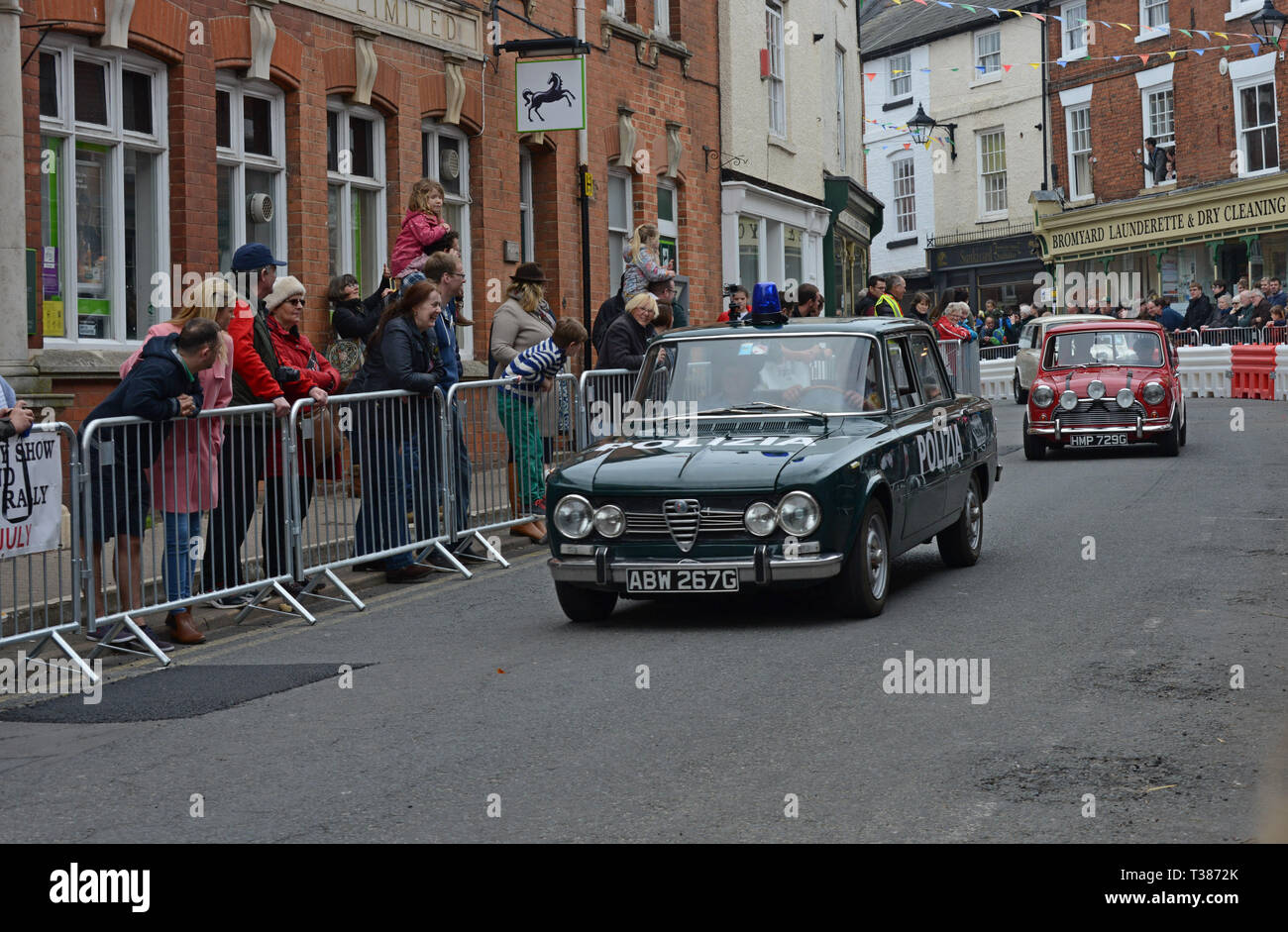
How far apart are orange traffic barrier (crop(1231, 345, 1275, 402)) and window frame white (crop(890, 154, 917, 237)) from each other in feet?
74.3

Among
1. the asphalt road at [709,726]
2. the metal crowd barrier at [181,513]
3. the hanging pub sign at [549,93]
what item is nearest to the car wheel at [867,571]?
the asphalt road at [709,726]

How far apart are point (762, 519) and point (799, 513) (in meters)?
0.19

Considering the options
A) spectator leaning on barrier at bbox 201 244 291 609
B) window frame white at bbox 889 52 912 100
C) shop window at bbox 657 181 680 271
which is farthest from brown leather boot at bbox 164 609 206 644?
window frame white at bbox 889 52 912 100

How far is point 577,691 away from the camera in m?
7.36

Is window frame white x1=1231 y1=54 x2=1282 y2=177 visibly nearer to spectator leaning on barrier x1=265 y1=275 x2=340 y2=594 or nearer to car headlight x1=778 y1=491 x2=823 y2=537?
spectator leaning on barrier x1=265 y1=275 x2=340 y2=594

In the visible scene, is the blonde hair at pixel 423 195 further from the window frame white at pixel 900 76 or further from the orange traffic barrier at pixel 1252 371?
the window frame white at pixel 900 76

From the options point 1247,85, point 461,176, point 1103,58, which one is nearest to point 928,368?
point 461,176

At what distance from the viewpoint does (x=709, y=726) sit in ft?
21.5

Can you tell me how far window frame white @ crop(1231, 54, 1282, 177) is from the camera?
38.4 metres

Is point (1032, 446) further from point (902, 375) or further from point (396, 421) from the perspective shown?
point (396, 421)

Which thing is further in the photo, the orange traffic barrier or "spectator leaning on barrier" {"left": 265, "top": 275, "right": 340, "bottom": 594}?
the orange traffic barrier

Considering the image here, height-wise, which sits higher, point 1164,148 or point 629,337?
point 1164,148

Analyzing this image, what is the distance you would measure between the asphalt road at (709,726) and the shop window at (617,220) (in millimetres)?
13213

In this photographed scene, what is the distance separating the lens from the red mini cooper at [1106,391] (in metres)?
18.7
